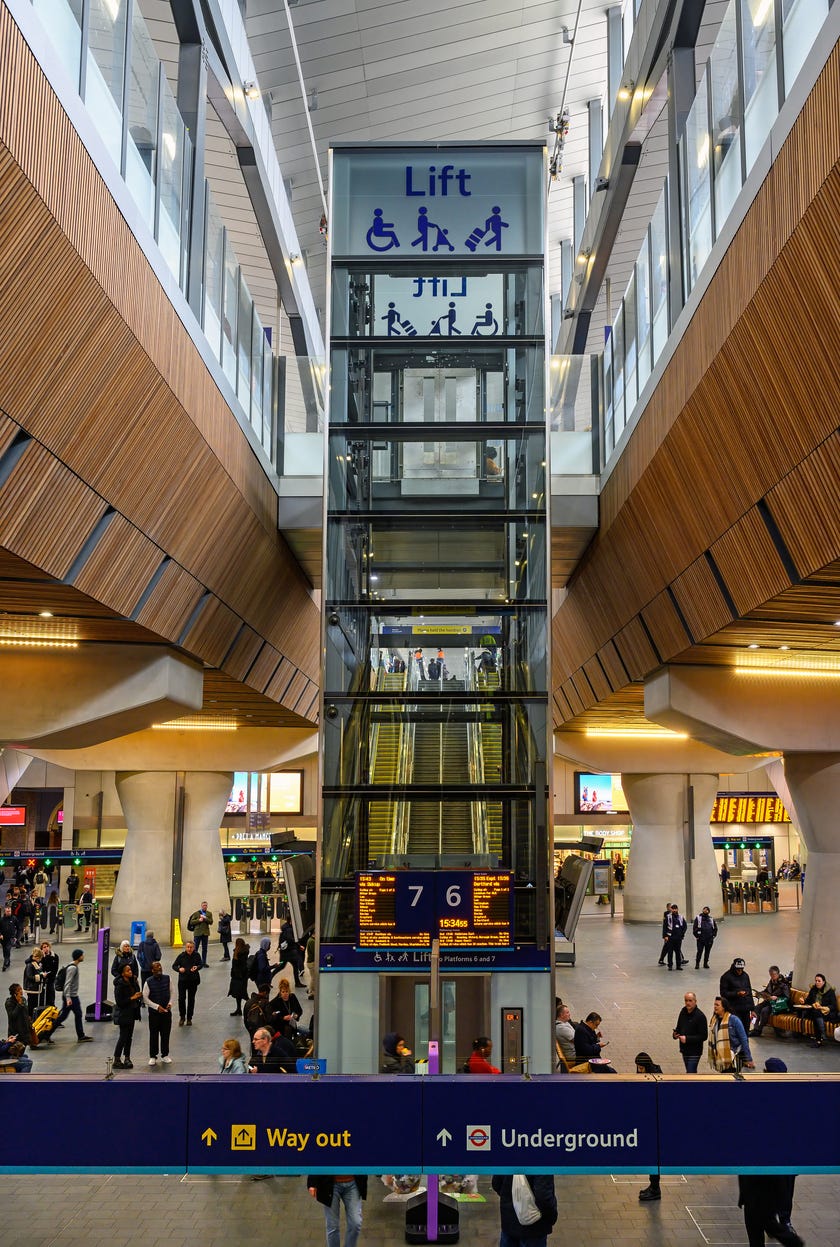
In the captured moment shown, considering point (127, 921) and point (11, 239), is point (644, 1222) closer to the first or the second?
point (11, 239)

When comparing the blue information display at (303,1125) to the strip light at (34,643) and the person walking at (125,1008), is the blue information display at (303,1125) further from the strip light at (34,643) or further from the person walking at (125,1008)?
the strip light at (34,643)

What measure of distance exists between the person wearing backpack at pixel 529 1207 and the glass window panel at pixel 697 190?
8444 mm

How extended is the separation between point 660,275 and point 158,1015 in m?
11.1

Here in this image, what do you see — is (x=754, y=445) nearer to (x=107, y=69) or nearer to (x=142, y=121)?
(x=107, y=69)

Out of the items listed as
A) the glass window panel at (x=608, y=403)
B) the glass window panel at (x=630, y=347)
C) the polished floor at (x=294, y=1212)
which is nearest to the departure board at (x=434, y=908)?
the polished floor at (x=294, y=1212)

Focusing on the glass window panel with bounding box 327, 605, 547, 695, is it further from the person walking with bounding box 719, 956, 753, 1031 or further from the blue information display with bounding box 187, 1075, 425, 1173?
the blue information display with bounding box 187, 1075, 425, 1173

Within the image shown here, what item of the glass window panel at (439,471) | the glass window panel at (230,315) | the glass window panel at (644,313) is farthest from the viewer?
the glass window panel at (439,471)

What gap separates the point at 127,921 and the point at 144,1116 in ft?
80.6

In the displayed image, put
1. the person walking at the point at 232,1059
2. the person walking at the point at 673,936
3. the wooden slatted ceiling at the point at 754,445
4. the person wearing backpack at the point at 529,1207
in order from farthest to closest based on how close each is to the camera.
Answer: the person walking at the point at 673,936, the person walking at the point at 232,1059, the wooden slatted ceiling at the point at 754,445, the person wearing backpack at the point at 529,1207

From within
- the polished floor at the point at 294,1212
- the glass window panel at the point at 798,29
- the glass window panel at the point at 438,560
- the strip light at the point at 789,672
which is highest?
the glass window panel at the point at 798,29

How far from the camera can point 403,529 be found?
51.3ft

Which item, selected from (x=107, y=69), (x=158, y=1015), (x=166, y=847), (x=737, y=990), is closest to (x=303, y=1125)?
(x=107, y=69)

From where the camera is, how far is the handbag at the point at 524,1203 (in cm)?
730

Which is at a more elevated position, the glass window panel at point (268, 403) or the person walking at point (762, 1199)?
the glass window panel at point (268, 403)
